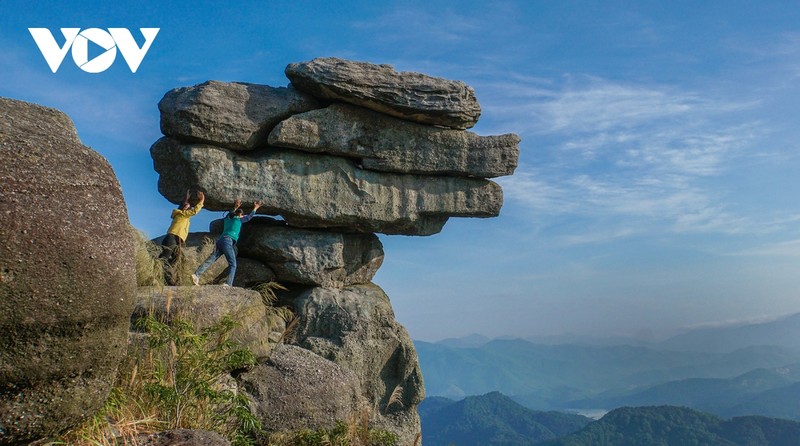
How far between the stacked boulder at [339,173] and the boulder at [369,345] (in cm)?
3

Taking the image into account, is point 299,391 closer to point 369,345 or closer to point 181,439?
point 181,439

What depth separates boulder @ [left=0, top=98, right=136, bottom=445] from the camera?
5.27 metres

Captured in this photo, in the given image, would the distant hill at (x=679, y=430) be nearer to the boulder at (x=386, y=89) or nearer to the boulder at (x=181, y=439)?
the boulder at (x=386, y=89)

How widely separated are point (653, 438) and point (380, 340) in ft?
555

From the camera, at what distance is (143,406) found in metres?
7.88

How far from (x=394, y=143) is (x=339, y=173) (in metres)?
1.79

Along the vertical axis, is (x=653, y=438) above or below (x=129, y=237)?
below

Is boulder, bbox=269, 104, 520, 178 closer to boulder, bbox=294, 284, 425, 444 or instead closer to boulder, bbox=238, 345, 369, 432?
boulder, bbox=294, 284, 425, 444

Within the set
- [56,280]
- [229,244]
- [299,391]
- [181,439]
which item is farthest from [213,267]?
Result: [56,280]

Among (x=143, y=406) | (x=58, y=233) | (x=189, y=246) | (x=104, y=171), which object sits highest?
(x=189, y=246)

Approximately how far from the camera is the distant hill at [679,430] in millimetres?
161375

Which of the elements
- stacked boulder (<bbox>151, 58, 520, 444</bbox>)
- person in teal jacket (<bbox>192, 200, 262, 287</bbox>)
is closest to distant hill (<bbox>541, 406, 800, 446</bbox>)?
stacked boulder (<bbox>151, 58, 520, 444</bbox>)

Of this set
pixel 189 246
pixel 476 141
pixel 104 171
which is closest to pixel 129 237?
pixel 104 171

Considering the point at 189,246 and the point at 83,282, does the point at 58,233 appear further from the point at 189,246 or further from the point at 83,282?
the point at 189,246
